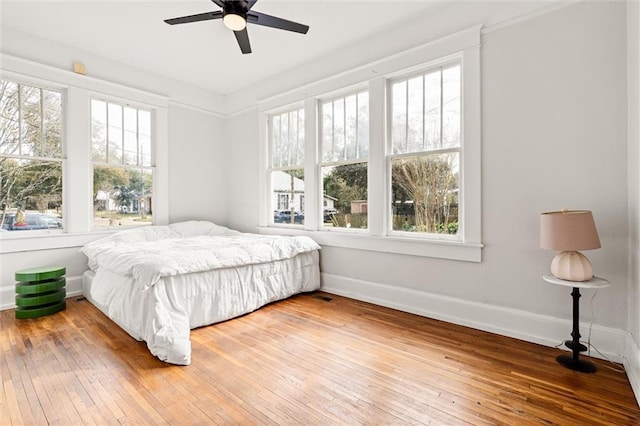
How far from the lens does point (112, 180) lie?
4.37 metres

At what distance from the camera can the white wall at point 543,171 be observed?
7.61 ft

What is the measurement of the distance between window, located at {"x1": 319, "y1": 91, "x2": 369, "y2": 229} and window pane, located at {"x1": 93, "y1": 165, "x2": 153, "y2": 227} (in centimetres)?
259

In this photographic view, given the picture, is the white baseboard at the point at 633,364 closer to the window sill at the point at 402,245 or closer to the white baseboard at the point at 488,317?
the white baseboard at the point at 488,317

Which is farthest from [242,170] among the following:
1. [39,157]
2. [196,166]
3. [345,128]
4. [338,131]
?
[39,157]

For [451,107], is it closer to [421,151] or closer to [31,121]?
[421,151]

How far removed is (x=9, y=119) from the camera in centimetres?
359

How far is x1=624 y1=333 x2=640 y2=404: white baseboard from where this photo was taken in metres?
1.90

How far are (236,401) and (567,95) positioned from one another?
3.16m

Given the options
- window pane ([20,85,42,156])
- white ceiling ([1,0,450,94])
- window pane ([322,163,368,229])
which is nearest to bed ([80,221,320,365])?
window pane ([322,163,368,229])

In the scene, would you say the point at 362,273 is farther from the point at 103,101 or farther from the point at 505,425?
the point at 103,101

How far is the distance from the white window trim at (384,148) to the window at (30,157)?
2.82 metres

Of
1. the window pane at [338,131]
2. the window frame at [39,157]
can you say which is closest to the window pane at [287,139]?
the window pane at [338,131]

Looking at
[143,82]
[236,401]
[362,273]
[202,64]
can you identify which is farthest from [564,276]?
[143,82]

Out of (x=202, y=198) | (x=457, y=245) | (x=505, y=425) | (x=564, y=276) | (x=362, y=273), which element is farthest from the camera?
(x=202, y=198)
